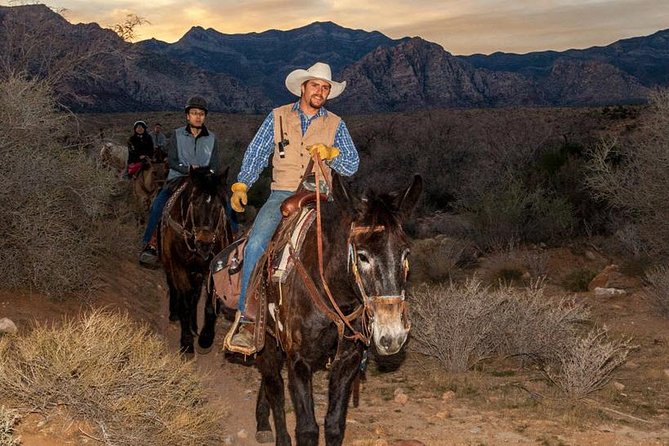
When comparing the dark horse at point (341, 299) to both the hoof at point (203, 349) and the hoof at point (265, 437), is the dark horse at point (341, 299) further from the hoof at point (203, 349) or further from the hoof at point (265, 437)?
the hoof at point (203, 349)

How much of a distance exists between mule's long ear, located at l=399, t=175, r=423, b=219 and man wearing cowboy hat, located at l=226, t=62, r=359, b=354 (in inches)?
49.5

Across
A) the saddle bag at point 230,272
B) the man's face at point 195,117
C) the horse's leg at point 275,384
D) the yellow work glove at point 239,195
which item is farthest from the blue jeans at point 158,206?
the horse's leg at point 275,384

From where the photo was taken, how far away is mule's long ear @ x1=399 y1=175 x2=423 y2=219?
15.2 feet

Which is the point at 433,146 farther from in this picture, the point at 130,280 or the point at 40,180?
the point at 40,180

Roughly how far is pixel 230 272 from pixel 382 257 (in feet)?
7.74

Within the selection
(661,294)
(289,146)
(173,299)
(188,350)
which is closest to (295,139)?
(289,146)

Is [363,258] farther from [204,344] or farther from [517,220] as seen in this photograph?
[517,220]

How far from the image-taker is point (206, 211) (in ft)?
28.9

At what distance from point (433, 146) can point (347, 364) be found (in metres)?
23.0

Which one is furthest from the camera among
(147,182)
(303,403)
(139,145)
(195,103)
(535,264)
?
(139,145)

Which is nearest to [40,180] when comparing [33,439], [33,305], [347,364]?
[33,305]

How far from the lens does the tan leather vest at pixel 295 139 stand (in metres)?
5.95

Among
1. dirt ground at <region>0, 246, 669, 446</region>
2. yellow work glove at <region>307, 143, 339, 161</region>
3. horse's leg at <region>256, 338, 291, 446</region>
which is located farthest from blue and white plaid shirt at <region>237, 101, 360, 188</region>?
dirt ground at <region>0, 246, 669, 446</region>

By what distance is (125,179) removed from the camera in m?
17.3
